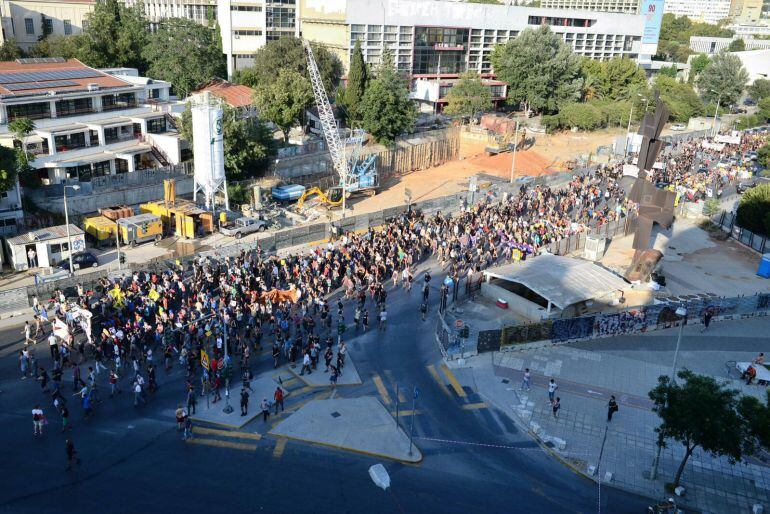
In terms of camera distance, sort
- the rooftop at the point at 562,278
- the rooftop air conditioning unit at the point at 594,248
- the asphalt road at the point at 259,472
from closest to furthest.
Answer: the asphalt road at the point at 259,472 < the rooftop at the point at 562,278 < the rooftop air conditioning unit at the point at 594,248

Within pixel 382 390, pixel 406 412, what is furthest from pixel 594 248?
pixel 406 412

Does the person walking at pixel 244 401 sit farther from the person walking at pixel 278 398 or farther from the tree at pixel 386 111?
the tree at pixel 386 111

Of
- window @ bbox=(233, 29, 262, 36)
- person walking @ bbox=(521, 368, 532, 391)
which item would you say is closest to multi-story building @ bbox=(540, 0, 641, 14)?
window @ bbox=(233, 29, 262, 36)

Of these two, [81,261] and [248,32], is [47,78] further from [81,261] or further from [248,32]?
[248,32]

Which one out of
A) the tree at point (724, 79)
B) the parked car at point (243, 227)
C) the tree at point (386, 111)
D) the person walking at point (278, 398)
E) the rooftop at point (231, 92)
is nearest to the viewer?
the person walking at point (278, 398)

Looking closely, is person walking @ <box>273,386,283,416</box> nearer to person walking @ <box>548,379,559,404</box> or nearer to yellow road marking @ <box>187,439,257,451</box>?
yellow road marking @ <box>187,439,257,451</box>

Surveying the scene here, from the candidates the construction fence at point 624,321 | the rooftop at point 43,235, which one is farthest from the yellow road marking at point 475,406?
the rooftop at point 43,235
